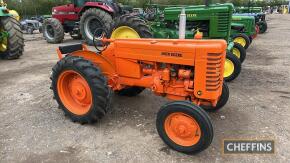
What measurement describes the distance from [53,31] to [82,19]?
2096 mm

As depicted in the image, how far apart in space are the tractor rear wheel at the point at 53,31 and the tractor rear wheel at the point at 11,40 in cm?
317

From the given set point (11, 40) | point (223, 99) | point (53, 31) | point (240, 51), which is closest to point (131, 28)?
point (223, 99)

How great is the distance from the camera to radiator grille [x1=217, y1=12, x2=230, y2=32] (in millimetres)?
6945

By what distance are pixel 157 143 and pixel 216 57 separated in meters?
1.28

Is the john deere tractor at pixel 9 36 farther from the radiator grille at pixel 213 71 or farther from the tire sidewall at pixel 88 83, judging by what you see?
the radiator grille at pixel 213 71

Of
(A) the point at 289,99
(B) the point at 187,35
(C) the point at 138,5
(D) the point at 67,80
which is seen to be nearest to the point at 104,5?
(B) the point at 187,35

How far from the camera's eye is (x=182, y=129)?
10.8ft

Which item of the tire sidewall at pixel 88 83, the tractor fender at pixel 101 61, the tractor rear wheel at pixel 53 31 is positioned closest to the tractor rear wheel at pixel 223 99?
the tractor fender at pixel 101 61

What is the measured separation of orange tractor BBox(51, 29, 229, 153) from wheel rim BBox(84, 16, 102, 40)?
5762mm

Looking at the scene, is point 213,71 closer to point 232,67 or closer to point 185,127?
point 185,127

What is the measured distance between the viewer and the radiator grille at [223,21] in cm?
695

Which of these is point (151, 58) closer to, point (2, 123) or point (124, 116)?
point (124, 116)

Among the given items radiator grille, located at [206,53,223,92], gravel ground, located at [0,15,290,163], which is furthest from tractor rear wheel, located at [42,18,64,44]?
radiator grille, located at [206,53,223,92]

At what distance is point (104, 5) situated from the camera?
1004 centimetres
